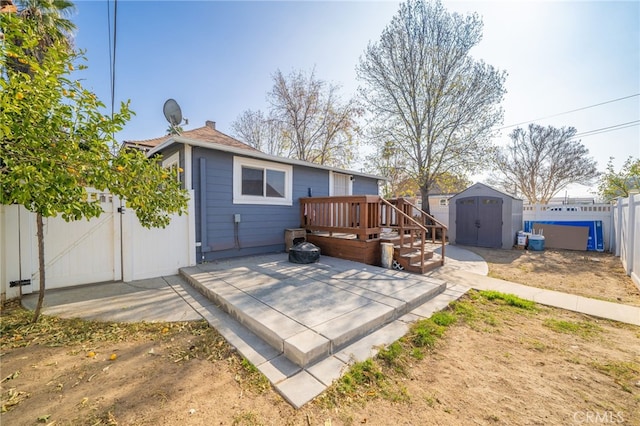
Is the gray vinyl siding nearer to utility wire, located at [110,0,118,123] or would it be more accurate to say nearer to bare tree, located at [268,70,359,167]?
utility wire, located at [110,0,118,123]

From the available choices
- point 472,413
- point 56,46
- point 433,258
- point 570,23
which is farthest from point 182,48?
point 570,23

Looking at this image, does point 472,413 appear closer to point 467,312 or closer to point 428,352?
point 428,352

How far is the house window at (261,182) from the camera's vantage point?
19.9 feet

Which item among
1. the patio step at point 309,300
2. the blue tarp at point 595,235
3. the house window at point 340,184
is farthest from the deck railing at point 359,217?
the blue tarp at point 595,235

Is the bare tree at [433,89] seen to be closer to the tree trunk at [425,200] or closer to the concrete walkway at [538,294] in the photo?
the tree trunk at [425,200]

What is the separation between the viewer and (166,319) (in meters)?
3.13

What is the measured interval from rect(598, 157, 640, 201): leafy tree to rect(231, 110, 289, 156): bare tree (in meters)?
18.3

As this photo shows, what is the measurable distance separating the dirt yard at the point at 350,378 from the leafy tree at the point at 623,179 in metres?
13.0

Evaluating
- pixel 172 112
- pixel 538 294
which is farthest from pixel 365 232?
pixel 172 112

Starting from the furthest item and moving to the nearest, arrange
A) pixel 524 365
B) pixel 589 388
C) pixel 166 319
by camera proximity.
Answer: pixel 166 319, pixel 524 365, pixel 589 388

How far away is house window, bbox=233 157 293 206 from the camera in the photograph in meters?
6.07

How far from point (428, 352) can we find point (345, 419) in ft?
4.11

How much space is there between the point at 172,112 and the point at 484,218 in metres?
11.4

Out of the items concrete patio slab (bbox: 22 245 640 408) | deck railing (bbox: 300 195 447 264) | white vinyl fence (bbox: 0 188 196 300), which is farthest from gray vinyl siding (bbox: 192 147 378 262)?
deck railing (bbox: 300 195 447 264)
